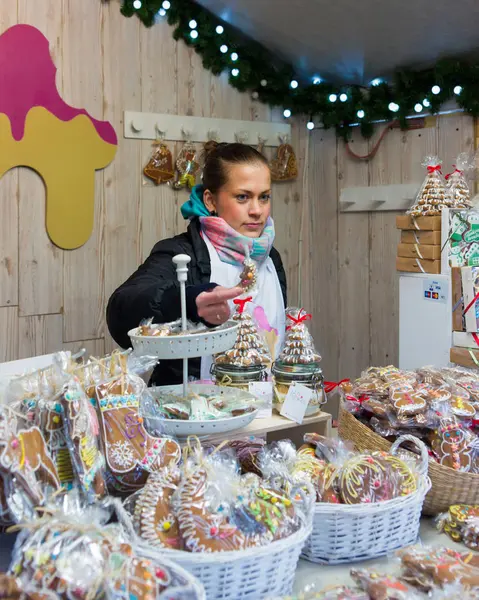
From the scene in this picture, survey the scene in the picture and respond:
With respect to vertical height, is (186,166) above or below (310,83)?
below

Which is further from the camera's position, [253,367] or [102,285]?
[102,285]

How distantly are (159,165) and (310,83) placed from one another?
1.02m

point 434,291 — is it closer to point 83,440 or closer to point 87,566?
point 83,440

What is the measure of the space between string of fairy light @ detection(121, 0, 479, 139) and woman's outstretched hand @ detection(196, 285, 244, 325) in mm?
1892

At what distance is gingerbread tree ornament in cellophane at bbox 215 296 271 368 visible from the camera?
4.97 ft

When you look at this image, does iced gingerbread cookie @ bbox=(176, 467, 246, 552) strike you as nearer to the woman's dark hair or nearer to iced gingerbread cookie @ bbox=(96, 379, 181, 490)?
iced gingerbread cookie @ bbox=(96, 379, 181, 490)

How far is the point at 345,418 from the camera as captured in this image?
4.72ft

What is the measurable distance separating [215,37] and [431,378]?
2.30 meters

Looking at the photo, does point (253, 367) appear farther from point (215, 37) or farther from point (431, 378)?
point (215, 37)

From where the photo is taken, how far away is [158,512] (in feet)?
3.07

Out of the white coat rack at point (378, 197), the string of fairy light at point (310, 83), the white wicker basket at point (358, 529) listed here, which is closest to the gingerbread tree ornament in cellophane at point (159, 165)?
the string of fairy light at point (310, 83)

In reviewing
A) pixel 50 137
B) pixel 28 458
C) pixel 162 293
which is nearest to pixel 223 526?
pixel 28 458

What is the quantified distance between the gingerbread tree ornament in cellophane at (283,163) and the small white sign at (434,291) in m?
1.29

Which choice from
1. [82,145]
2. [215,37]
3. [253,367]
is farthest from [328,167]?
[253,367]
